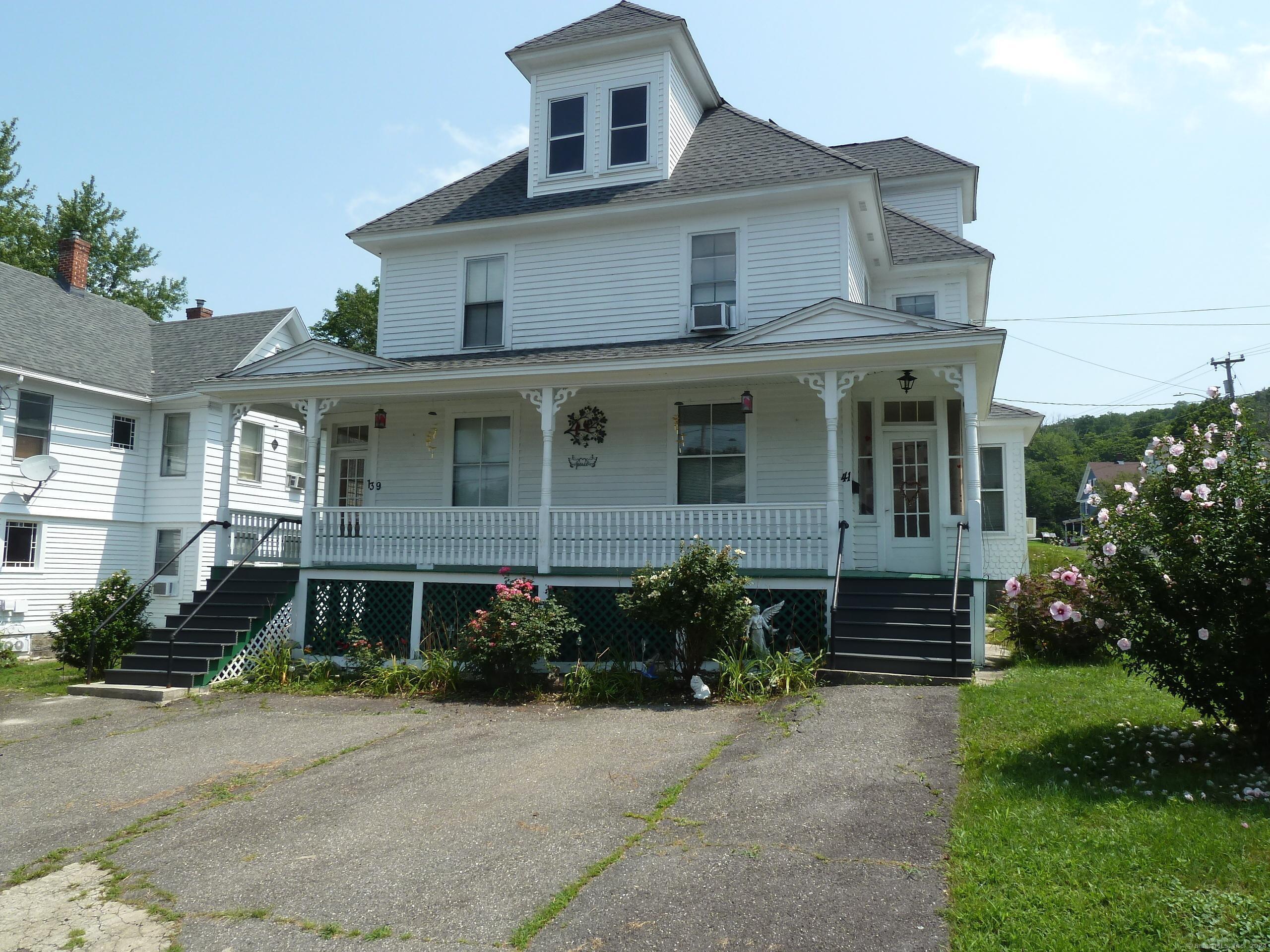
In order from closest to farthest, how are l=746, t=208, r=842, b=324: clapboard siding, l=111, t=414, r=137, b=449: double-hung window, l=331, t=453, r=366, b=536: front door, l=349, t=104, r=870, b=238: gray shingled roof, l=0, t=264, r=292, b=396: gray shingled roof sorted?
l=746, t=208, r=842, b=324: clapboard siding → l=349, t=104, r=870, b=238: gray shingled roof → l=331, t=453, r=366, b=536: front door → l=0, t=264, r=292, b=396: gray shingled roof → l=111, t=414, r=137, b=449: double-hung window

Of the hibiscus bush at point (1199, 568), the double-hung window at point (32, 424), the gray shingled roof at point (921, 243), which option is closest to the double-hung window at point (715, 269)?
the gray shingled roof at point (921, 243)

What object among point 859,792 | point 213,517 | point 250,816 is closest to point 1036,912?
point 859,792

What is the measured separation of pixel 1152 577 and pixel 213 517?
61.7 ft

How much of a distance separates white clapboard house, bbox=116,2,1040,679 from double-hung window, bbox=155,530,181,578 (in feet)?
19.9

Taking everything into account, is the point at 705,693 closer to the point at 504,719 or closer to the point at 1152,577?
the point at 504,719

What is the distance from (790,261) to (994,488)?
6.97 metres

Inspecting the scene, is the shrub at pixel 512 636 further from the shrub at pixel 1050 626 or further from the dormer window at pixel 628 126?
the dormer window at pixel 628 126

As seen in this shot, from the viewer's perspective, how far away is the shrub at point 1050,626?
1136cm

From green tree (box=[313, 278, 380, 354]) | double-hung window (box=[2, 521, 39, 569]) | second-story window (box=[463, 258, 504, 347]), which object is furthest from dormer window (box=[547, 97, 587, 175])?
green tree (box=[313, 278, 380, 354])

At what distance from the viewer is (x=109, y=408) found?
19.5m

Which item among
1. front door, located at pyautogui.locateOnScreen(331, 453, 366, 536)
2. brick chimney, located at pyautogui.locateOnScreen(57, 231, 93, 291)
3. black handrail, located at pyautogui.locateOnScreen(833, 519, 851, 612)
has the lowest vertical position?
black handrail, located at pyautogui.locateOnScreen(833, 519, 851, 612)

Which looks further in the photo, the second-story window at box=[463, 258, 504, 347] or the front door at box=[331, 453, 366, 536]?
the front door at box=[331, 453, 366, 536]

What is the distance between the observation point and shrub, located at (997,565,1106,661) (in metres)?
11.4

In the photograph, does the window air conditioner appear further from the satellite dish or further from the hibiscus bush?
the satellite dish
